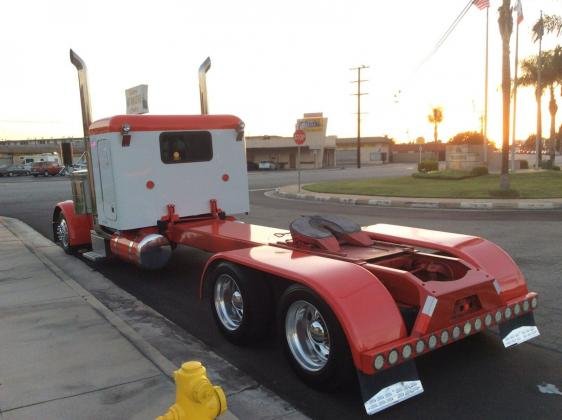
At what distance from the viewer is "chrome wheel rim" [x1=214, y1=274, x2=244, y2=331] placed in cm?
497

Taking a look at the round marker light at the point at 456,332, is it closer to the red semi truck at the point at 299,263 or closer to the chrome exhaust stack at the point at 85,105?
the red semi truck at the point at 299,263

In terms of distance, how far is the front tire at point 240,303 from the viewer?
182 inches

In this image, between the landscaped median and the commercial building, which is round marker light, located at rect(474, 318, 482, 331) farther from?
the commercial building

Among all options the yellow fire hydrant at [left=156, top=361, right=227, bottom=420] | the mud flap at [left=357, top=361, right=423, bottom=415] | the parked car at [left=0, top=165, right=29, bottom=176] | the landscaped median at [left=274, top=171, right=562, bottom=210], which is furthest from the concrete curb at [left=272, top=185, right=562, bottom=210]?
the parked car at [left=0, top=165, right=29, bottom=176]

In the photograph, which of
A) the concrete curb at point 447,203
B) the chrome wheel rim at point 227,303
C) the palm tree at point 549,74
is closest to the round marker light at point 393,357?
the chrome wheel rim at point 227,303

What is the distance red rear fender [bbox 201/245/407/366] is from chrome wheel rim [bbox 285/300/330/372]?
0.82 ft

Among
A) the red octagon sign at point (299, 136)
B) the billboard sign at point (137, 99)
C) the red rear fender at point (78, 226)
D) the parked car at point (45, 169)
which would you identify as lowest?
the red rear fender at point (78, 226)

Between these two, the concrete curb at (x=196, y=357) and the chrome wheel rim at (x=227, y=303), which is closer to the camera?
the concrete curb at (x=196, y=357)

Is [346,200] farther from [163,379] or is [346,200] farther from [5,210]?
[163,379]

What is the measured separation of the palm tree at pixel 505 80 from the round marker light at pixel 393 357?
15896 mm

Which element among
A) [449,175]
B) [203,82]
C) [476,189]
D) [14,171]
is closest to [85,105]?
[203,82]

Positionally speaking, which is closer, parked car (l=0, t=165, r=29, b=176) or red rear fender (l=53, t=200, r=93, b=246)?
red rear fender (l=53, t=200, r=93, b=246)

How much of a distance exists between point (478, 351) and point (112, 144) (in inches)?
201

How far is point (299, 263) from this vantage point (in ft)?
13.9
